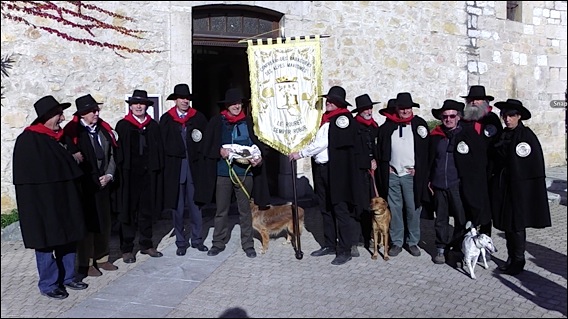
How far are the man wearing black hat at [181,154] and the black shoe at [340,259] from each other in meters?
1.73

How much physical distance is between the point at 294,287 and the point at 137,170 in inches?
84.3

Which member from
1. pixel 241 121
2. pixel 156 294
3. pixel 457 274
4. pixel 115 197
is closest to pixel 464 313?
pixel 457 274

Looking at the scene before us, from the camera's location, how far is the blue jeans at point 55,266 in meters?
5.16

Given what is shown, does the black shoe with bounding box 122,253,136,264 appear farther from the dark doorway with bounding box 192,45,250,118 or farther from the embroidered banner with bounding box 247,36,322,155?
the dark doorway with bounding box 192,45,250,118

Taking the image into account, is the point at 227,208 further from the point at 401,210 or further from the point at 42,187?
the point at 42,187

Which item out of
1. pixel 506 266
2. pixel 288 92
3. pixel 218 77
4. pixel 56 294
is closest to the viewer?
pixel 56 294

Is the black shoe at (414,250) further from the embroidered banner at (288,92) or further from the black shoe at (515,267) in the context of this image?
the embroidered banner at (288,92)

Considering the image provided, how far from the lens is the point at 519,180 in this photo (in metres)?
5.59

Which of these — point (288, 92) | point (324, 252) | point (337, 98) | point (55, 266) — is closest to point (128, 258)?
point (55, 266)

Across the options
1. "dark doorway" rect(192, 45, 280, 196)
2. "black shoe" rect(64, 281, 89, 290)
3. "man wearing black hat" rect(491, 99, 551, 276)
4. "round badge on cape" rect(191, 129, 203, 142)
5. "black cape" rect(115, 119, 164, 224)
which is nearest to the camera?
"black shoe" rect(64, 281, 89, 290)

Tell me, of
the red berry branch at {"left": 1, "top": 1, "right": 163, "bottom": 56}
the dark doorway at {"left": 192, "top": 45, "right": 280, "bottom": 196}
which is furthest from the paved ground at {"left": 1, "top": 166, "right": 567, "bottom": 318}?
the dark doorway at {"left": 192, "top": 45, "right": 280, "bottom": 196}

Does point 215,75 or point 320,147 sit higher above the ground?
point 215,75

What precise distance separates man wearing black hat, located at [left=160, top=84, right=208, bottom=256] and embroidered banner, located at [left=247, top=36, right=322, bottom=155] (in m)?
0.72

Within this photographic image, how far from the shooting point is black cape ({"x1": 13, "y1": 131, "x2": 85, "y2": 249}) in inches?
193
